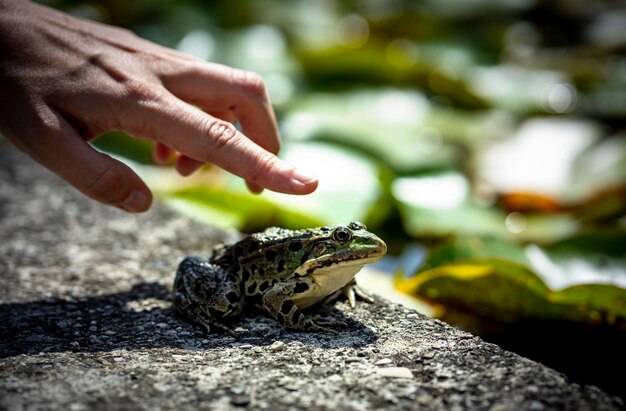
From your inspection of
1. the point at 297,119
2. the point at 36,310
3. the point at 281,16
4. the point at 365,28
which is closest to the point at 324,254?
the point at 36,310

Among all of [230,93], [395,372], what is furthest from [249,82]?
[395,372]

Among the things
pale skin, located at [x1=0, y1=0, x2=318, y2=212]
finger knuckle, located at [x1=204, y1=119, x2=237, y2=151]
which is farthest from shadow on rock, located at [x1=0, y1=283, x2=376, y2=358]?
finger knuckle, located at [x1=204, y1=119, x2=237, y2=151]

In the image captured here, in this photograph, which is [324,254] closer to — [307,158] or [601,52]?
[307,158]

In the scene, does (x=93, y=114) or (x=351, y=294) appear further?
(x=351, y=294)

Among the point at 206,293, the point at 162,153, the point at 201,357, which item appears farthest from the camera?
the point at 162,153

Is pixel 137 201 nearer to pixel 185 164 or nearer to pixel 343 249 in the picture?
pixel 185 164

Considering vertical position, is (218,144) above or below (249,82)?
below

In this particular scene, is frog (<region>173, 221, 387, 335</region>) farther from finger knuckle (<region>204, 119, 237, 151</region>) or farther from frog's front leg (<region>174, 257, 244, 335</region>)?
finger knuckle (<region>204, 119, 237, 151</region>)
